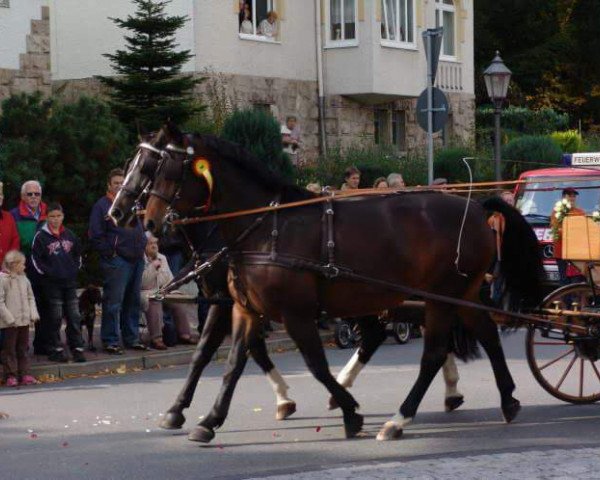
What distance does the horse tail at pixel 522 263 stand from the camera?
11188 mm

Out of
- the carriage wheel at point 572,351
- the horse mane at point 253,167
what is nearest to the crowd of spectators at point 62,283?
the horse mane at point 253,167

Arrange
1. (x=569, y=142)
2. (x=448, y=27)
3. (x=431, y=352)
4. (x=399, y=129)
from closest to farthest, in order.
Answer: (x=431, y=352)
(x=399, y=129)
(x=569, y=142)
(x=448, y=27)

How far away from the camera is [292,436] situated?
10258mm

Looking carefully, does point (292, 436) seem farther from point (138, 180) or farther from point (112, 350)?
point (112, 350)

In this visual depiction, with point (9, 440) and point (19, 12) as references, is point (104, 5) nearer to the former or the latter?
point (19, 12)

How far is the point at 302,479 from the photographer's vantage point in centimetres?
833

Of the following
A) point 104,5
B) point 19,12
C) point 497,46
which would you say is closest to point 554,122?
point 497,46

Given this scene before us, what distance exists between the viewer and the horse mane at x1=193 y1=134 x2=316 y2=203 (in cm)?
1004

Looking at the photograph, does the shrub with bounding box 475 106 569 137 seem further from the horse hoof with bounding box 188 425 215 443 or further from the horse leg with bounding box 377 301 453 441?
the horse hoof with bounding box 188 425 215 443

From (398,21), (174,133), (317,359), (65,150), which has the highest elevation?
(398,21)

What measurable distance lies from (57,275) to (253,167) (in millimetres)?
5225

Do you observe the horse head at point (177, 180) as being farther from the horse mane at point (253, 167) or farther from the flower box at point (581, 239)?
the flower box at point (581, 239)

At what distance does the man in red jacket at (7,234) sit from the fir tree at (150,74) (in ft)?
30.5

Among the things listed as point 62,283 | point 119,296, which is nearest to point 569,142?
point 119,296
